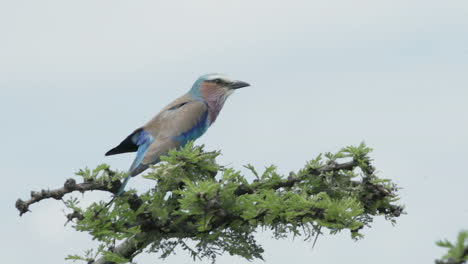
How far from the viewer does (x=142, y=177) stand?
652 cm

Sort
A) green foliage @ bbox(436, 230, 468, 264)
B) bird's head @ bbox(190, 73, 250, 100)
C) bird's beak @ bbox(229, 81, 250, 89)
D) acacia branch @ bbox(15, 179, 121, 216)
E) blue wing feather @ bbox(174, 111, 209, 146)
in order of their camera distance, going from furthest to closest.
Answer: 1. bird's beak @ bbox(229, 81, 250, 89)
2. bird's head @ bbox(190, 73, 250, 100)
3. blue wing feather @ bbox(174, 111, 209, 146)
4. acacia branch @ bbox(15, 179, 121, 216)
5. green foliage @ bbox(436, 230, 468, 264)

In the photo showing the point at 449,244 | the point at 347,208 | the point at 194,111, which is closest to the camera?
the point at 449,244

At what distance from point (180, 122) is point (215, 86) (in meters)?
1.14

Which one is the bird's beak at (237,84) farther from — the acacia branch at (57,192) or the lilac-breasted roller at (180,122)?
the acacia branch at (57,192)

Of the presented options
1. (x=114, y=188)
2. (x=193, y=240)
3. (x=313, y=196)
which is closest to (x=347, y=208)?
(x=313, y=196)

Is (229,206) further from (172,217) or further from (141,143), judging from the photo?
(141,143)

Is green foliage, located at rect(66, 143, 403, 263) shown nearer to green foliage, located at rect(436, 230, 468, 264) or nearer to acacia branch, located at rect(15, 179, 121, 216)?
acacia branch, located at rect(15, 179, 121, 216)

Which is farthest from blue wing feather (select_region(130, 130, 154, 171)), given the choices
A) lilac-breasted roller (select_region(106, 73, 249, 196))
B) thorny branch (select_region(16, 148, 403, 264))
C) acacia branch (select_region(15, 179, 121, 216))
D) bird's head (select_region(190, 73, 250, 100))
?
acacia branch (select_region(15, 179, 121, 216))

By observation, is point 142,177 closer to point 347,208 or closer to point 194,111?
point 347,208

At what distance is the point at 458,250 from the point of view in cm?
371

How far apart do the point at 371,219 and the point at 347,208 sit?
0.71 m

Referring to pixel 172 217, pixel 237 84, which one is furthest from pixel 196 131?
pixel 172 217

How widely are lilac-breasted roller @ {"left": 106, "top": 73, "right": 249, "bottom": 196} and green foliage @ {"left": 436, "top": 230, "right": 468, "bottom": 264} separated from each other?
426 cm

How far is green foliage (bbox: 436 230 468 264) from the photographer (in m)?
3.67
